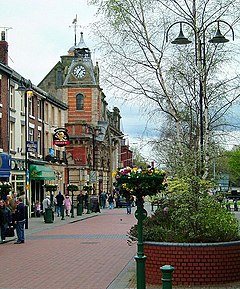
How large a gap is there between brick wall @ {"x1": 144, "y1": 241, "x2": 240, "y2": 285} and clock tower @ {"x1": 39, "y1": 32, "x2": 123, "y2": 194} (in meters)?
59.0

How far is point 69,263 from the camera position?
18.3m

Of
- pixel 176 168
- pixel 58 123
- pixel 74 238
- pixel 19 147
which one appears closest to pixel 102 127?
pixel 58 123

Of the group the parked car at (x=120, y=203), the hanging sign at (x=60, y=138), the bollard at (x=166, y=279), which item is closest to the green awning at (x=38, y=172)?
the hanging sign at (x=60, y=138)

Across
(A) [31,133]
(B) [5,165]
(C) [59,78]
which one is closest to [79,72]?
(C) [59,78]

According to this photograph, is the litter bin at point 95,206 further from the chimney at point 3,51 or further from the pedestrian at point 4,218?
the pedestrian at point 4,218

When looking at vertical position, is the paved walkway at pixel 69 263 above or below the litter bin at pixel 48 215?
below

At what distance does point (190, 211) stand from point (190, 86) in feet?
26.7

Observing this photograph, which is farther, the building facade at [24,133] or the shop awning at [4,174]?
the building facade at [24,133]

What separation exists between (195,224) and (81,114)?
6674cm

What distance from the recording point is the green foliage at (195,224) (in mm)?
13961

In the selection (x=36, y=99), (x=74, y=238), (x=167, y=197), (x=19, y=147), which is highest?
(x=36, y=99)

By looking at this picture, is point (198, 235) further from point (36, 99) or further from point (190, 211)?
point (36, 99)

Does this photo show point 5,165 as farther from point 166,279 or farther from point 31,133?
point 166,279

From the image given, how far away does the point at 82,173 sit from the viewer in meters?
73.1
